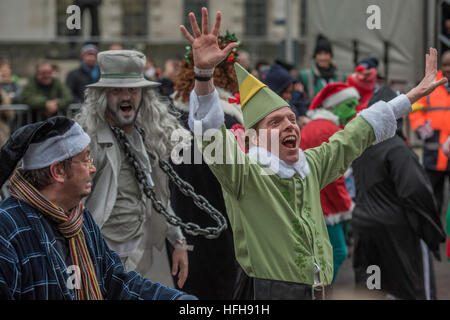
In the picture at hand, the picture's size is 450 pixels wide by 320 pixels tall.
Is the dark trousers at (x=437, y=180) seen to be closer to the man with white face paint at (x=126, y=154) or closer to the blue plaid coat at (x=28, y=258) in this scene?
the man with white face paint at (x=126, y=154)

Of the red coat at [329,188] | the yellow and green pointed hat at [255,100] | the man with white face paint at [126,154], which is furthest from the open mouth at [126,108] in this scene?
the red coat at [329,188]

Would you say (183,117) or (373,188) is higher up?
(183,117)

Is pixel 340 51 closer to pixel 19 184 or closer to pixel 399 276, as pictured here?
pixel 399 276

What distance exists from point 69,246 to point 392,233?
340 centimetres

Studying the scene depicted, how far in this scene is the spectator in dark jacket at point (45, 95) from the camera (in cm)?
1091

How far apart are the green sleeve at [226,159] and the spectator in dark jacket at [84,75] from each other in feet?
25.5

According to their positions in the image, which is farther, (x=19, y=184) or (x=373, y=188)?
(x=373, y=188)

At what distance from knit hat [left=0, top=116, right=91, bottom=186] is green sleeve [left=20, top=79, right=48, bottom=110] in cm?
808

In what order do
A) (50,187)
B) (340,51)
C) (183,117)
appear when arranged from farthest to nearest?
(340,51), (183,117), (50,187)

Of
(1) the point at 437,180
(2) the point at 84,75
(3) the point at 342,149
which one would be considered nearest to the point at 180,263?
(3) the point at 342,149

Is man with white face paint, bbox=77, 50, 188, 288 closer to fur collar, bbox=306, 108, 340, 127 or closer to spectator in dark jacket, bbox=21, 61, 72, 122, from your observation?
fur collar, bbox=306, 108, 340, 127

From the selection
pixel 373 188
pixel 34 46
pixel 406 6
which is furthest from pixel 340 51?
pixel 34 46

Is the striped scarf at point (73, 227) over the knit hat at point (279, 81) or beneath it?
beneath
